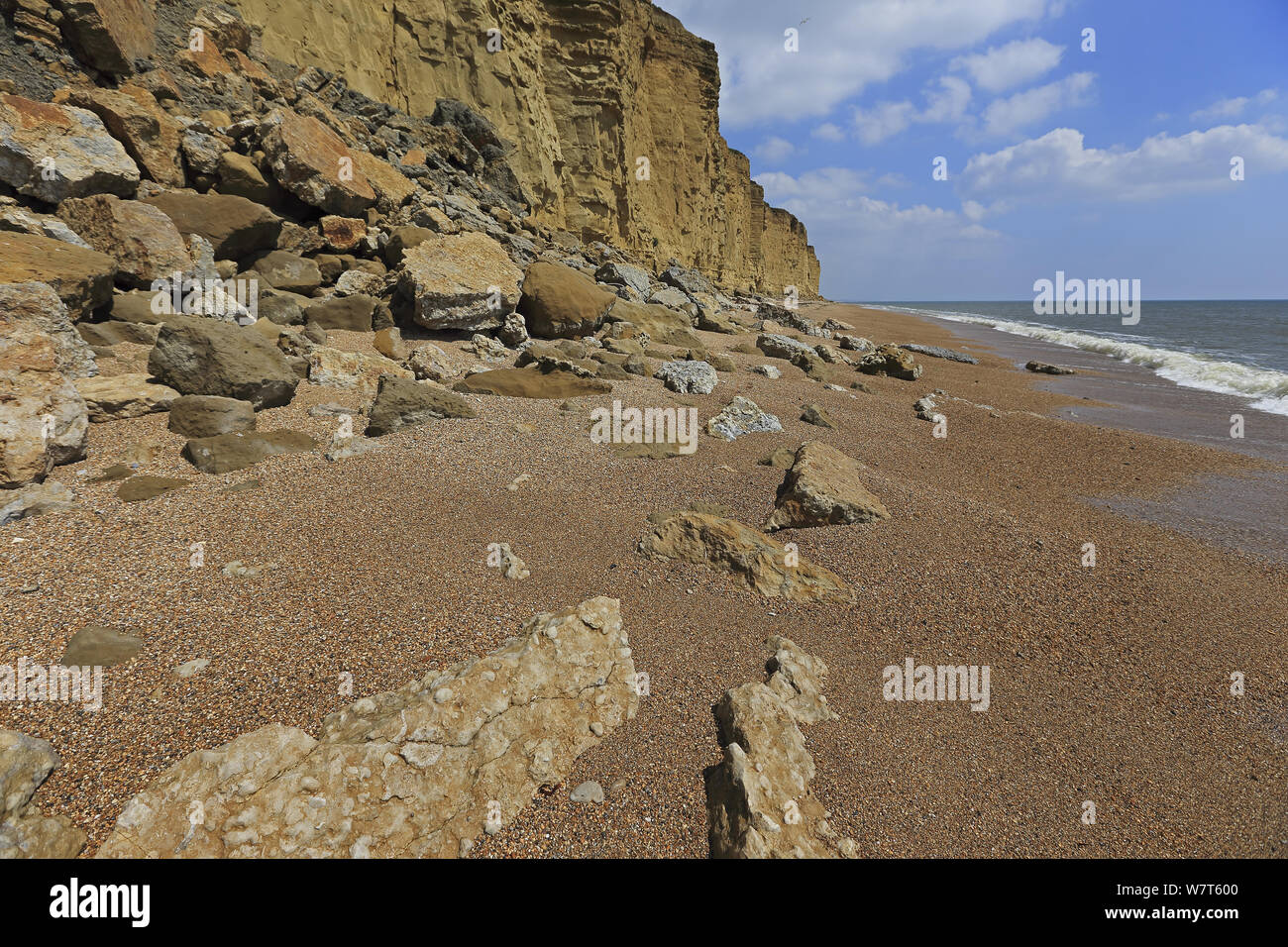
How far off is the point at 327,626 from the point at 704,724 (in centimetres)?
236

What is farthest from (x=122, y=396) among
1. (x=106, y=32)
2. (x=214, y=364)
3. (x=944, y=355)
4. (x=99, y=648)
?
(x=944, y=355)

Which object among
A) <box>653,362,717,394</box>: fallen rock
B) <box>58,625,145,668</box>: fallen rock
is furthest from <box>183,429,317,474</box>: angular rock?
<box>653,362,717,394</box>: fallen rock

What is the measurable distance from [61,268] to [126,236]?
1818 millimetres

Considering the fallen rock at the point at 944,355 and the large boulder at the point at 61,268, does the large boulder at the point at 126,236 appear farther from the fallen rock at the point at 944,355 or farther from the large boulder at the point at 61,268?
the fallen rock at the point at 944,355

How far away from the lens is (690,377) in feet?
31.1

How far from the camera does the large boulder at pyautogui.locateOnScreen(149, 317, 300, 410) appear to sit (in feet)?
19.5

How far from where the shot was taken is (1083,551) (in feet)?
16.8

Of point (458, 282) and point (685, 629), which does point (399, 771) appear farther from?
point (458, 282)

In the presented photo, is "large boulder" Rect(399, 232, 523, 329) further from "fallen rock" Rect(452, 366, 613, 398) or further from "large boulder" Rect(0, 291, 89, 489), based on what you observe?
"large boulder" Rect(0, 291, 89, 489)

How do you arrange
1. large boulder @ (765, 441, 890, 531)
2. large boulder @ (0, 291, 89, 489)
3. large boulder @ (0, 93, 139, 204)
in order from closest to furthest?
1. large boulder @ (0, 291, 89, 489)
2. large boulder @ (765, 441, 890, 531)
3. large boulder @ (0, 93, 139, 204)

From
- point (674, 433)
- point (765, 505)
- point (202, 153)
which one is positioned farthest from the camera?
point (202, 153)
